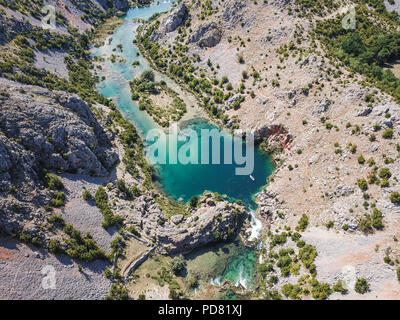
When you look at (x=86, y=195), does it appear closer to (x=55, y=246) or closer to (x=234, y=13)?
(x=55, y=246)

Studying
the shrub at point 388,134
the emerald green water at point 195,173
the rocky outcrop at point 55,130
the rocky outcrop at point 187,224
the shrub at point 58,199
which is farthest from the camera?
the shrub at point 388,134

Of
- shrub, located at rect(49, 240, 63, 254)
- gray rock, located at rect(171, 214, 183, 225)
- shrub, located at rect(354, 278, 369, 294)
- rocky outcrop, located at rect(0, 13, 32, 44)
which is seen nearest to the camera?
shrub, located at rect(354, 278, 369, 294)

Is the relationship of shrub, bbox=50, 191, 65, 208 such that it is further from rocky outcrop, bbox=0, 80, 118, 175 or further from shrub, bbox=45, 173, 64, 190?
rocky outcrop, bbox=0, 80, 118, 175

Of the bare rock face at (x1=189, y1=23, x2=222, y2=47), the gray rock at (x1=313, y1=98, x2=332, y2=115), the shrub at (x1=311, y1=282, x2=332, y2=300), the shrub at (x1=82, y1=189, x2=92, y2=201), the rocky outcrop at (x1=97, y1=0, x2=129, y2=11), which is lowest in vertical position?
the shrub at (x1=311, y1=282, x2=332, y2=300)

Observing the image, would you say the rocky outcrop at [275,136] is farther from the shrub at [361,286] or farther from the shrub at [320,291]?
the shrub at [361,286]

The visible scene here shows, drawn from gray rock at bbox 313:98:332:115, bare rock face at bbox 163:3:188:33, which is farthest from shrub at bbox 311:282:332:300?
bare rock face at bbox 163:3:188:33

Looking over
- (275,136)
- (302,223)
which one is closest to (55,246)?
(302,223)

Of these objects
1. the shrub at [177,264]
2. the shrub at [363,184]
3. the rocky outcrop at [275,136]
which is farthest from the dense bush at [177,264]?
the rocky outcrop at [275,136]
